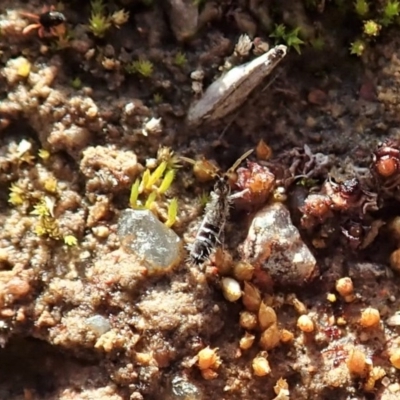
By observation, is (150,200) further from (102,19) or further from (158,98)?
(102,19)

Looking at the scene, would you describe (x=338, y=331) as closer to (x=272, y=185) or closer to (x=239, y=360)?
(x=239, y=360)

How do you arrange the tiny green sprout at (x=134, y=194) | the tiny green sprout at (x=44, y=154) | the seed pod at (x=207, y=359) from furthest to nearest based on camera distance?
1. the tiny green sprout at (x=44, y=154)
2. the tiny green sprout at (x=134, y=194)
3. the seed pod at (x=207, y=359)

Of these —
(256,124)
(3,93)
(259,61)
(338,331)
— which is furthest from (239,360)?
(3,93)

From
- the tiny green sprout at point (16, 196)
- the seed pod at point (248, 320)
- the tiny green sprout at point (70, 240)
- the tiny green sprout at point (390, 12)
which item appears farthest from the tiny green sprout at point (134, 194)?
the tiny green sprout at point (390, 12)

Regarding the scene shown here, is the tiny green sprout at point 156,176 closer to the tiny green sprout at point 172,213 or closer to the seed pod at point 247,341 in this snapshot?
the tiny green sprout at point 172,213

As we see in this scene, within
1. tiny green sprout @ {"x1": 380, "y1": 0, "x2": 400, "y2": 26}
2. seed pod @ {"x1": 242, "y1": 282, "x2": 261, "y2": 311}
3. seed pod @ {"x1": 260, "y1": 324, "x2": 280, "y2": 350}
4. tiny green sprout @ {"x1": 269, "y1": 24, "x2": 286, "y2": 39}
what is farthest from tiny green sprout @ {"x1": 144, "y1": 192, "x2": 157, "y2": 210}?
tiny green sprout @ {"x1": 380, "y1": 0, "x2": 400, "y2": 26}

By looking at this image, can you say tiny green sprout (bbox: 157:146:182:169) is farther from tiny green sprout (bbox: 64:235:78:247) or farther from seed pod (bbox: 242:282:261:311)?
seed pod (bbox: 242:282:261:311)
